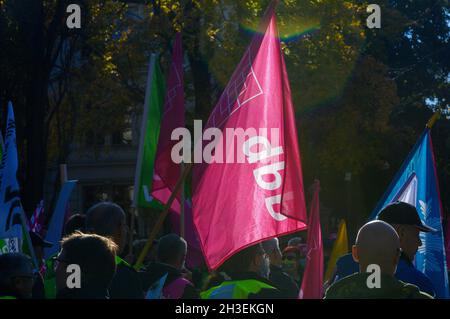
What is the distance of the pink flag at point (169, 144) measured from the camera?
852cm

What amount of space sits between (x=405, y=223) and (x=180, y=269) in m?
1.58

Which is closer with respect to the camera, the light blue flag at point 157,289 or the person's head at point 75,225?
the light blue flag at point 157,289

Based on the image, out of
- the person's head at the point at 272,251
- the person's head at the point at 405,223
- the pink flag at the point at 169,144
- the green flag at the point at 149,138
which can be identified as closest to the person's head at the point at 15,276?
the person's head at the point at 405,223

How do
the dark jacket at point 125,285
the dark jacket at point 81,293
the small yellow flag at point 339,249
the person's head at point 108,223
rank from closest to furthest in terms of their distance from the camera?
the dark jacket at point 81,293 → the dark jacket at point 125,285 → the person's head at point 108,223 → the small yellow flag at point 339,249

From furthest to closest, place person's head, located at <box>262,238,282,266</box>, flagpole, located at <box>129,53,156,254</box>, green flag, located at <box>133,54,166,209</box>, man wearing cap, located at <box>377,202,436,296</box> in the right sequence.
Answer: green flag, located at <box>133,54,166,209</box> < flagpole, located at <box>129,53,156,254</box> < person's head, located at <box>262,238,282,266</box> < man wearing cap, located at <box>377,202,436,296</box>

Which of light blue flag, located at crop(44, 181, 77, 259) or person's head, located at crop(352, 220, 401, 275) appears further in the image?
light blue flag, located at crop(44, 181, 77, 259)

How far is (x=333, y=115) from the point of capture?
1057 inches

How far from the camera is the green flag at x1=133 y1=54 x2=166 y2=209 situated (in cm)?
870

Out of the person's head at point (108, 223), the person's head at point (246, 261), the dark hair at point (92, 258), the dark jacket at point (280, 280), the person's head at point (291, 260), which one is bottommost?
the person's head at point (291, 260)

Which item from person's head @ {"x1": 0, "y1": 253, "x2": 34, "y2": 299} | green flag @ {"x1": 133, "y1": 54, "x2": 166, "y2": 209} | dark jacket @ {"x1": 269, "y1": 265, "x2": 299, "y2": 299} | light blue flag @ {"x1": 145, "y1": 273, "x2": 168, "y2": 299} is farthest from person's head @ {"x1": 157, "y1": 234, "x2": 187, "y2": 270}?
green flag @ {"x1": 133, "y1": 54, "x2": 166, "y2": 209}

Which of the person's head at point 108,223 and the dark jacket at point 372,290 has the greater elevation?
the person's head at point 108,223

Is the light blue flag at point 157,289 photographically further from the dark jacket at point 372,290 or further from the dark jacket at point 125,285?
the dark jacket at point 372,290

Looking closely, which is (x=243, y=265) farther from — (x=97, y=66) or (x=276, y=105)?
(x=97, y=66)

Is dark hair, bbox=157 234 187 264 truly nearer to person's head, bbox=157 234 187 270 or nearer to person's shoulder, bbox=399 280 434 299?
person's head, bbox=157 234 187 270
